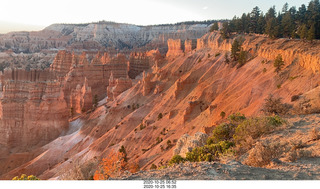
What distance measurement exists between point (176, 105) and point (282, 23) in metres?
20.6

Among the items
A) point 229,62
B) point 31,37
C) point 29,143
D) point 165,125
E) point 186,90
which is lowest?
point 29,143

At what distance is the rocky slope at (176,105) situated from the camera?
833 inches

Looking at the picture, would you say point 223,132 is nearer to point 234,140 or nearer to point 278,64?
point 234,140

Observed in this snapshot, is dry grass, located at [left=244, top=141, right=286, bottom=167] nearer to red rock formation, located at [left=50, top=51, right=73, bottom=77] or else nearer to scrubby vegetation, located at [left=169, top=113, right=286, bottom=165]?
scrubby vegetation, located at [left=169, top=113, right=286, bottom=165]

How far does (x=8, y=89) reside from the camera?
44312 mm

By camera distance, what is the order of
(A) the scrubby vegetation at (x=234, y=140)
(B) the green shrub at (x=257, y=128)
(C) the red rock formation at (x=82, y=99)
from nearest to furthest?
(A) the scrubby vegetation at (x=234, y=140), (B) the green shrub at (x=257, y=128), (C) the red rock formation at (x=82, y=99)

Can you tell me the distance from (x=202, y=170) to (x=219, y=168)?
0.52 metres

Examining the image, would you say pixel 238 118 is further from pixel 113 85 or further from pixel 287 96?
pixel 113 85

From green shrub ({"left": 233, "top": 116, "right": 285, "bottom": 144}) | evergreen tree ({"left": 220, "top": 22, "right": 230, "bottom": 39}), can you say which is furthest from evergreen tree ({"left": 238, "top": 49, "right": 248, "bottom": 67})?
green shrub ({"left": 233, "top": 116, "right": 285, "bottom": 144})

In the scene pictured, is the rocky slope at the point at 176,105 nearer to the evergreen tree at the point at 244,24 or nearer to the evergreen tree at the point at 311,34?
the evergreen tree at the point at 311,34

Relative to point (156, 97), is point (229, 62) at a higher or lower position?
higher
